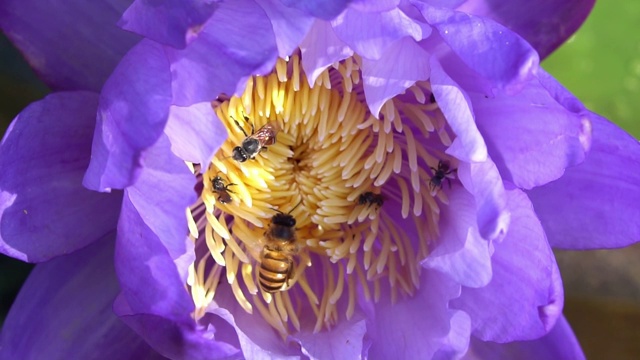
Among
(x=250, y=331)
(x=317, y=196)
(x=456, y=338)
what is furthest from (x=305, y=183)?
(x=456, y=338)

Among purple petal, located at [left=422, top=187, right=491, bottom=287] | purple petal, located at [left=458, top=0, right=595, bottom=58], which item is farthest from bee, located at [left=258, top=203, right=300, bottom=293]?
purple petal, located at [left=458, top=0, right=595, bottom=58]

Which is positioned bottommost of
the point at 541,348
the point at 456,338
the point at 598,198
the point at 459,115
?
the point at 541,348

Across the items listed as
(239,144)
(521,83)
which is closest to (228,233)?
(239,144)

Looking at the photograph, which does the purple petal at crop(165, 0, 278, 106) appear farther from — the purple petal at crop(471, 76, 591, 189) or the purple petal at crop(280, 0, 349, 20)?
the purple petal at crop(471, 76, 591, 189)

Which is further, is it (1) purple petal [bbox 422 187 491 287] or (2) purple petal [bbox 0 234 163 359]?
(2) purple petal [bbox 0 234 163 359]

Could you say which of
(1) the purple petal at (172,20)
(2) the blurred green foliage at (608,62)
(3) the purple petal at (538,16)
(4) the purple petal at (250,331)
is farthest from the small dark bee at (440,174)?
(2) the blurred green foliage at (608,62)

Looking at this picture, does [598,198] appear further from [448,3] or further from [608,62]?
[608,62]
